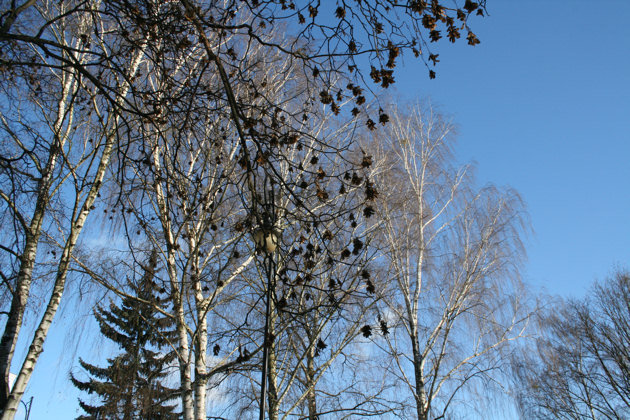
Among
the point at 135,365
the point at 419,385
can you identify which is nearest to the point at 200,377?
the point at 135,365

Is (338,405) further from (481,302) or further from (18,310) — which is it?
(18,310)

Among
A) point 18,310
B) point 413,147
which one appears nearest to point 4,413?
point 18,310

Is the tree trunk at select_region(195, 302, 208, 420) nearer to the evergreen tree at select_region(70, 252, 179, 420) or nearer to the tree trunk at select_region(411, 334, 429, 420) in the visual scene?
the evergreen tree at select_region(70, 252, 179, 420)

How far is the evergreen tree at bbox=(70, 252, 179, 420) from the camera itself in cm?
530

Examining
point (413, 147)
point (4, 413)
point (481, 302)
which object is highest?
point (413, 147)

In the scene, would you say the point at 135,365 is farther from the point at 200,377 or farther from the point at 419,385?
the point at 419,385

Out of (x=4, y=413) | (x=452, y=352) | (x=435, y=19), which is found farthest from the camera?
(x=452, y=352)

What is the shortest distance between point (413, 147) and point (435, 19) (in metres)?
8.71

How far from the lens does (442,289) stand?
9852 mm

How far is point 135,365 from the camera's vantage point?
205 inches

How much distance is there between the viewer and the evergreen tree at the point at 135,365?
5301mm

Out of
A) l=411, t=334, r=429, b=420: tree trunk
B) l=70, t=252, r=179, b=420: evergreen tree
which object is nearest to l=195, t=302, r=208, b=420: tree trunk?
l=70, t=252, r=179, b=420: evergreen tree

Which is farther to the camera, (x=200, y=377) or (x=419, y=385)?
(x=419, y=385)

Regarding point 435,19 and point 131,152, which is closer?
point 435,19
